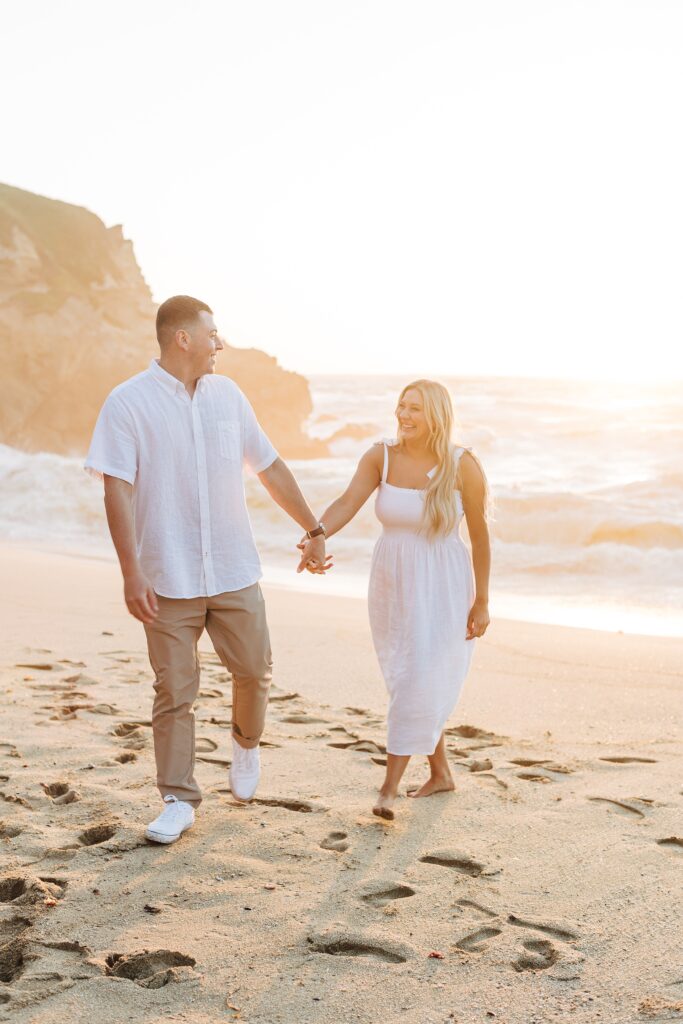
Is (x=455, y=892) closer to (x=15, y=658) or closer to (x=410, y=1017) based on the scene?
(x=410, y=1017)

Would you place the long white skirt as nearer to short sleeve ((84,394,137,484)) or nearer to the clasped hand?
the clasped hand

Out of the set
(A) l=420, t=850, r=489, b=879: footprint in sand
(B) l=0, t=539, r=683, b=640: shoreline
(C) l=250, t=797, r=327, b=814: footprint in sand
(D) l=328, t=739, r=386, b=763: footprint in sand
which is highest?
(A) l=420, t=850, r=489, b=879: footprint in sand

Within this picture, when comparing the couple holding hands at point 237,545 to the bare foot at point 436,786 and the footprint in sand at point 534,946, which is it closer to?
the bare foot at point 436,786

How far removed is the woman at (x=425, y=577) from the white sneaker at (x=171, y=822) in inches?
31.6

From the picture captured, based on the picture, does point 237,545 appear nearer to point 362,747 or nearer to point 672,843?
point 362,747

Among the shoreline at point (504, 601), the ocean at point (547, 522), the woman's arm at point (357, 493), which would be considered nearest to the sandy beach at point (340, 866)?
the woman's arm at point (357, 493)

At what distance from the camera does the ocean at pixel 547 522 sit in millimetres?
11594

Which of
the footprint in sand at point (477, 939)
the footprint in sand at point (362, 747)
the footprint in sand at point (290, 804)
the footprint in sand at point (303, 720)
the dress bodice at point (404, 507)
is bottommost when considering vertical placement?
the footprint in sand at point (303, 720)

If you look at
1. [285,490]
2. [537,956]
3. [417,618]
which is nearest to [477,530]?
[417,618]

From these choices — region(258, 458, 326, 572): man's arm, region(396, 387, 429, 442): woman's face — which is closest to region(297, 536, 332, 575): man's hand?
region(258, 458, 326, 572): man's arm

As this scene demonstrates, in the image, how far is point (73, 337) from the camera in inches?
1337

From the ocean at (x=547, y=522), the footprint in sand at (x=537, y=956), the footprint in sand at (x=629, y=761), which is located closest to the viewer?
the footprint in sand at (x=537, y=956)

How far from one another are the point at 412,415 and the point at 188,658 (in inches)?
55.2

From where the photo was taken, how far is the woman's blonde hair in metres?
4.26
